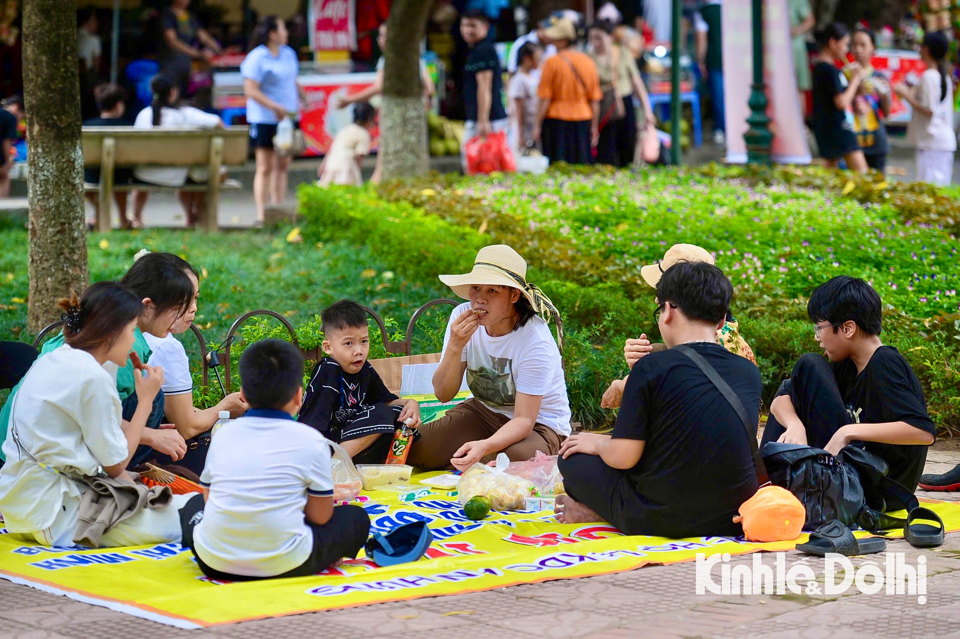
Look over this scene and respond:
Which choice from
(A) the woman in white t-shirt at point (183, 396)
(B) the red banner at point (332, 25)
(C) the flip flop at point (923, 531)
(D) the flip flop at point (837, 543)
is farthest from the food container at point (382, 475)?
(B) the red banner at point (332, 25)

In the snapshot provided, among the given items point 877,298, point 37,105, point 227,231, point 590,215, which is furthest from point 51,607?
point 227,231

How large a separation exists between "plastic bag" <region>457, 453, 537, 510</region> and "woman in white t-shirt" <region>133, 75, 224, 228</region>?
7642 mm

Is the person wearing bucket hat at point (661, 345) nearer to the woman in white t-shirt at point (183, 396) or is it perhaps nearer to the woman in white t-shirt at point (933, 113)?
the woman in white t-shirt at point (183, 396)

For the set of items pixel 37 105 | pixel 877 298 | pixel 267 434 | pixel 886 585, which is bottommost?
pixel 886 585

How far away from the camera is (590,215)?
33.3ft

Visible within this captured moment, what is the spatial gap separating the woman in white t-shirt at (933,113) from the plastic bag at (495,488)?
9.17m

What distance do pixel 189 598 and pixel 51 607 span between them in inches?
17.4

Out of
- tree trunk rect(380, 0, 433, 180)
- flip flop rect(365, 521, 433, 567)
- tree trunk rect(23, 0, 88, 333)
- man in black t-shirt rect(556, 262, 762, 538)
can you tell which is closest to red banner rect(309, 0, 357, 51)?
tree trunk rect(380, 0, 433, 180)

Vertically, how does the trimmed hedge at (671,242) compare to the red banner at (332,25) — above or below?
below

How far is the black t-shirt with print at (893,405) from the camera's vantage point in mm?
4754

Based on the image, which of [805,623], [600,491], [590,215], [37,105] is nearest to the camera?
[805,623]

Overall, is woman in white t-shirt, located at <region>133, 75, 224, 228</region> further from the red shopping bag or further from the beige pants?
the beige pants

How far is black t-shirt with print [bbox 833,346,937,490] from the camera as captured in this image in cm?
475

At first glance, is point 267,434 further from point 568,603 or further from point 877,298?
point 877,298
